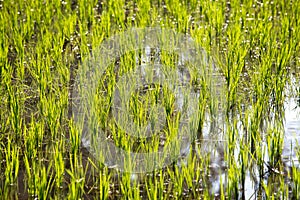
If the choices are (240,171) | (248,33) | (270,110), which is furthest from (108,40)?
(240,171)

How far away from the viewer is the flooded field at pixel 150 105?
2.61 m

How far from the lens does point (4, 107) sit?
3324 millimetres

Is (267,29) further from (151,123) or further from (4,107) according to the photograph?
(4,107)

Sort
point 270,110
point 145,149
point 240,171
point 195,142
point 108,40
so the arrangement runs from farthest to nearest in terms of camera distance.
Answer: point 108,40 → point 270,110 → point 195,142 → point 145,149 → point 240,171

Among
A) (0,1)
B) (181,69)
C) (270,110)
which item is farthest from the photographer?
(0,1)

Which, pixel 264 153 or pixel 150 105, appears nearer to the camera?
pixel 264 153

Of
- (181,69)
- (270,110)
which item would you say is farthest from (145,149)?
(181,69)

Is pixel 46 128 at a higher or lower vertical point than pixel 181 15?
lower

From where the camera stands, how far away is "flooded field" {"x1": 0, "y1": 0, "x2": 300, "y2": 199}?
2.61 metres

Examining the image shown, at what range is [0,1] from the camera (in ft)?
17.4

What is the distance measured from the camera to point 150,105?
10.9 feet

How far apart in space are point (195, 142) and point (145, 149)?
0.32 metres

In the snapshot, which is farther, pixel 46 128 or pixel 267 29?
pixel 267 29

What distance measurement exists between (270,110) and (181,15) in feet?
4.41
